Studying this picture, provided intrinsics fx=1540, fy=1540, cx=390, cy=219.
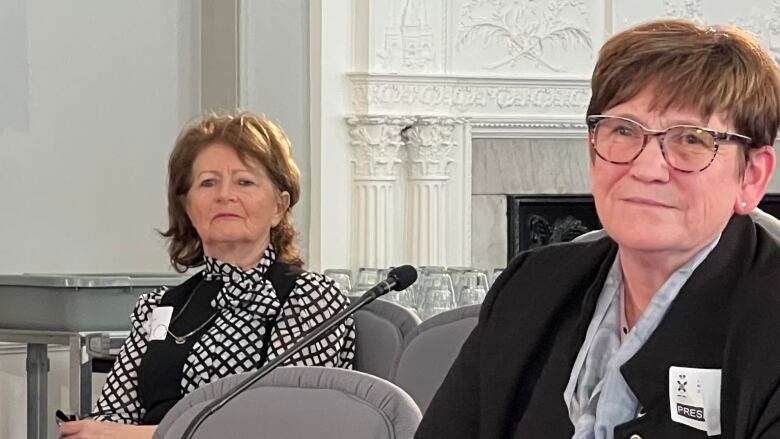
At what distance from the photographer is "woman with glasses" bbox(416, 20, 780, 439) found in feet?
4.48

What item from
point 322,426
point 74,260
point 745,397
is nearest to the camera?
point 745,397

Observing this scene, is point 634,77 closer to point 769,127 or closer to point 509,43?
point 769,127

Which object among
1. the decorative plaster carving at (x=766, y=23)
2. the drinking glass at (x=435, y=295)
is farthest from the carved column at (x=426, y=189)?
the drinking glass at (x=435, y=295)

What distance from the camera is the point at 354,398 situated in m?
1.78

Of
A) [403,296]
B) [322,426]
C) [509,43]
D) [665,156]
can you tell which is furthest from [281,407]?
[509,43]

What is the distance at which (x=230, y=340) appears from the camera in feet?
9.73

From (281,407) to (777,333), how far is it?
26.3 inches

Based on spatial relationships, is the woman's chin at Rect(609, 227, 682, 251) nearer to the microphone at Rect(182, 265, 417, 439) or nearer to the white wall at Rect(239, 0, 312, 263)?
the microphone at Rect(182, 265, 417, 439)

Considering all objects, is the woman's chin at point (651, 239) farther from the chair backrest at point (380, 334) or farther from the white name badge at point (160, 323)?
the white name badge at point (160, 323)

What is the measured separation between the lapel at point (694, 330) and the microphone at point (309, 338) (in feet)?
1.80

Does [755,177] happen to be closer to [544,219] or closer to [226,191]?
[226,191]

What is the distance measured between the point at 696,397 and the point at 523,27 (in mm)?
4582

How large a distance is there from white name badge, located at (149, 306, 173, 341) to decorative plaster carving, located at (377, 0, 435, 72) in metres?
2.64

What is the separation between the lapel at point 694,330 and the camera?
1374 mm
